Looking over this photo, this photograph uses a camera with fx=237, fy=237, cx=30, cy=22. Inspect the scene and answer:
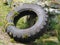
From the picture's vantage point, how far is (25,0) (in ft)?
26.8

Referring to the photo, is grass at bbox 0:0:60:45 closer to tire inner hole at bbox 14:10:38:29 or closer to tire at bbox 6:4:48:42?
tire inner hole at bbox 14:10:38:29

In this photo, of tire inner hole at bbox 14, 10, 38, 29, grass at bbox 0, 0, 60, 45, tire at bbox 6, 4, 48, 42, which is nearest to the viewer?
tire at bbox 6, 4, 48, 42

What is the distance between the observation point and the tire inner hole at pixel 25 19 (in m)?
7.45

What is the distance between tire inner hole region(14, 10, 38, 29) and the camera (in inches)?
293

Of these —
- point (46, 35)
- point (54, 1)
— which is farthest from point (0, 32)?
point (54, 1)

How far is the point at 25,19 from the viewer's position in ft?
25.3

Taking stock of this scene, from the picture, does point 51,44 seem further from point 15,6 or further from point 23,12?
point 15,6

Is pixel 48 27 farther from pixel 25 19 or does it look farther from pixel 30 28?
pixel 25 19

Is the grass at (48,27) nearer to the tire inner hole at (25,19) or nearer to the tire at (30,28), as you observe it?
the tire inner hole at (25,19)

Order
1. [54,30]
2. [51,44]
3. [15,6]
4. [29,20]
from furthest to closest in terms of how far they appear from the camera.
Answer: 1. [15,6]
2. [29,20]
3. [54,30]
4. [51,44]

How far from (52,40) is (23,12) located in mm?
1405

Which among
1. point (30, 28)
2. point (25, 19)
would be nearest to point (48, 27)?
point (30, 28)

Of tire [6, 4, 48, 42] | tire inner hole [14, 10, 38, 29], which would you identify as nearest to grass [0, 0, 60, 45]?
tire inner hole [14, 10, 38, 29]

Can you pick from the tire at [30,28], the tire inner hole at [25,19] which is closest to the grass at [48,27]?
the tire inner hole at [25,19]
